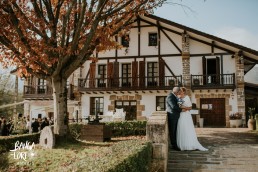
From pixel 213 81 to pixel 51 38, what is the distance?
42.2ft

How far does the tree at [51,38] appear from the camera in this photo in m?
9.36

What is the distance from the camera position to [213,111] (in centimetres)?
1930

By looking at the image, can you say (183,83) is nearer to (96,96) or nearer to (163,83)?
(163,83)

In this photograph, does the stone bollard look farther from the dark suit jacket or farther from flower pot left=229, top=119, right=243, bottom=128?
flower pot left=229, top=119, right=243, bottom=128

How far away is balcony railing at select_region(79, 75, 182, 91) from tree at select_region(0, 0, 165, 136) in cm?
936

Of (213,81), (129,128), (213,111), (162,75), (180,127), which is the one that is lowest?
(129,128)

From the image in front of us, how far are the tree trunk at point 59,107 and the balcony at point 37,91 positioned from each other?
41.4 feet

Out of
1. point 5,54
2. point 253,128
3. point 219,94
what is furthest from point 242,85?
point 5,54

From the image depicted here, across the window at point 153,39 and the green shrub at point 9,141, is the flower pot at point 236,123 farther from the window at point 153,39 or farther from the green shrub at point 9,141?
the green shrub at point 9,141

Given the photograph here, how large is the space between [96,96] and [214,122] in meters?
8.81

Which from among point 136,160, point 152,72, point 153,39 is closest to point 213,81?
point 152,72

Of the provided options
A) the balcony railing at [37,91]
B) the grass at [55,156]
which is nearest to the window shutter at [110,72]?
the balcony railing at [37,91]

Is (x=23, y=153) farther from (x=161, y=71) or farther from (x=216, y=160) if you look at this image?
(x=161, y=71)

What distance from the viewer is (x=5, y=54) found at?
33.0 feet
